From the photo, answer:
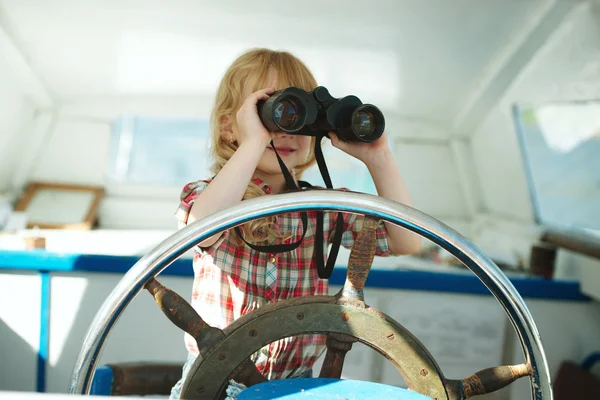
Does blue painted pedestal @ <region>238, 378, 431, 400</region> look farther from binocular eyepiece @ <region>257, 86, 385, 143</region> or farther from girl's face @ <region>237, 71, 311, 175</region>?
girl's face @ <region>237, 71, 311, 175</region>

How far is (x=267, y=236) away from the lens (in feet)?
4.01

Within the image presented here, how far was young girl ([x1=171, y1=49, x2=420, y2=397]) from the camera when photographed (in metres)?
1.16

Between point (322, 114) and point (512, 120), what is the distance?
2.50m

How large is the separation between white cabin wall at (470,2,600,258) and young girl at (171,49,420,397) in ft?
4.73

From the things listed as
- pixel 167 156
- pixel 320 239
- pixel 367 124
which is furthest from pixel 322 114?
pixel 167 156

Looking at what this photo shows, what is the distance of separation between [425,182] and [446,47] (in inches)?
62.9

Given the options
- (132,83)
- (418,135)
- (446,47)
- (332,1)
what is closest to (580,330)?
(446,47)

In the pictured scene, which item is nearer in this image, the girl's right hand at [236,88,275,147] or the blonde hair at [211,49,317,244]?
the girl's right hand at [236,88,275,147]

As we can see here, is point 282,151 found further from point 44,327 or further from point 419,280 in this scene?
point 44,327

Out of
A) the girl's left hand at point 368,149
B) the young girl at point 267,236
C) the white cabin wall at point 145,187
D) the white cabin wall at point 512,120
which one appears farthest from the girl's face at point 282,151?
the white cabin wall at point 145,187

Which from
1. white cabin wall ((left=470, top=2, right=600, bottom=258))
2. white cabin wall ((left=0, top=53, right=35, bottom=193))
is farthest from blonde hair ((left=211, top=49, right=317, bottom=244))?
white cabin wall ((left=0, top=53, right=35, bottom=193))

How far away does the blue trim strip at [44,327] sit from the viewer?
6.64ft

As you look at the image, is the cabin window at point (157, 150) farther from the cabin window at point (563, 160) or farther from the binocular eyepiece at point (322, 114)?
the binocular eyepiece at point (322, 114)

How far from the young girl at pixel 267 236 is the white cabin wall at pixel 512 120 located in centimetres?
144
